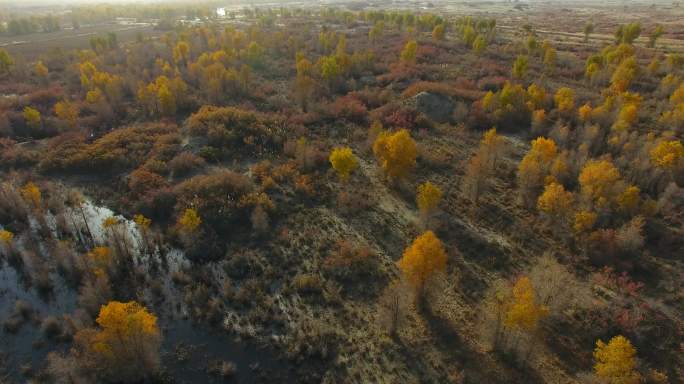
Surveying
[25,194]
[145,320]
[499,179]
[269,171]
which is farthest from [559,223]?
[25,194]

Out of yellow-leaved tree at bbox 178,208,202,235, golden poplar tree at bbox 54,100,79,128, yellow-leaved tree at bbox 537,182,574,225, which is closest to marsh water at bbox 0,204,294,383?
yellow-leaved tree at bbox 178,208,202,235

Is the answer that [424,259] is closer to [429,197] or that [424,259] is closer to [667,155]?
[429,197]

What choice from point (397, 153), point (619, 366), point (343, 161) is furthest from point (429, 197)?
point (619, 366)

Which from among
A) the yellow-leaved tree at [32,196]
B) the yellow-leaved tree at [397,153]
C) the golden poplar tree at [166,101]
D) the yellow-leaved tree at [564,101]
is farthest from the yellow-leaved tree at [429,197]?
the golden poplar tree at [166,101]

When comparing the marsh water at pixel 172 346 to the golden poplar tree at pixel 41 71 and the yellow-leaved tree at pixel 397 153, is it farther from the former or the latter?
the golden poplar tree at pixel 41 71

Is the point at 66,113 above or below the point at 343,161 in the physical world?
above

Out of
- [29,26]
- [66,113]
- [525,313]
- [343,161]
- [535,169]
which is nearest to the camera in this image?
[525,313]
